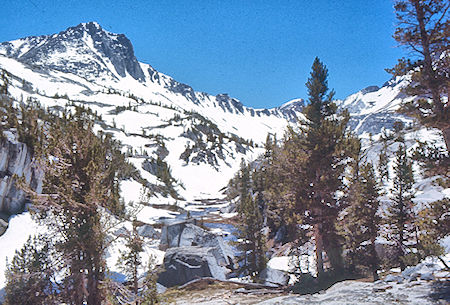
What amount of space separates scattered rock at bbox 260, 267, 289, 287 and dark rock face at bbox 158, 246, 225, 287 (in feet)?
17.6

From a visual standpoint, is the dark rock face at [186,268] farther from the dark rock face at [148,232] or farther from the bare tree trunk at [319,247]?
the dark rock face at [148,232]

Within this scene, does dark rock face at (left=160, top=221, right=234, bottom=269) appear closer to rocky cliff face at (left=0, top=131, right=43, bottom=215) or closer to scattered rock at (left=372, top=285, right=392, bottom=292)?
rocky cliff face at (left=0, top=131, right=43, bottom=215)

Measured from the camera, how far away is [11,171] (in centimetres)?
2230

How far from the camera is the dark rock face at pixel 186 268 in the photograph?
78.1 feet

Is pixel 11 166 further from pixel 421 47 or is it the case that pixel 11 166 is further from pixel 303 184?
pixel 421 47

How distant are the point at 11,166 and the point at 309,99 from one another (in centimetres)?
2456

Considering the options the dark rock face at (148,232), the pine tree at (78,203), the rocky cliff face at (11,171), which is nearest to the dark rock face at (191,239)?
the dark rock face at (148,232)

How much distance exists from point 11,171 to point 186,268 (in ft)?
54.9

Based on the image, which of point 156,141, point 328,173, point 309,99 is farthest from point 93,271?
point 156,141

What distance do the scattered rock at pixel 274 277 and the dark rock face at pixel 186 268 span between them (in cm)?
536

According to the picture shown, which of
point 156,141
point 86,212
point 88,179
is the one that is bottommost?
point 86,212

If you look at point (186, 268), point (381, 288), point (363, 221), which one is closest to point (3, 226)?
point (186, 268)

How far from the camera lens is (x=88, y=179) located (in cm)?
1095

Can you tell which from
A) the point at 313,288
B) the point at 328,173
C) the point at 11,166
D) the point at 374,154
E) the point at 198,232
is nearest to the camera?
the point at 313,288
